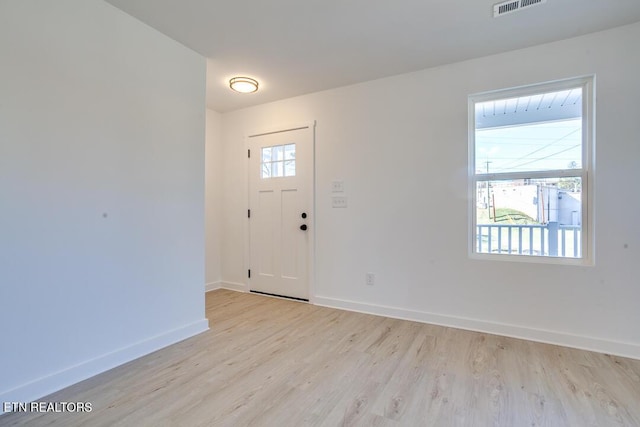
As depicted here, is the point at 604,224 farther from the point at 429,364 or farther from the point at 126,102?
the point at 126,102

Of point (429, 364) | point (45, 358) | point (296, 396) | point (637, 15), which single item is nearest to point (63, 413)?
point (45, 358)

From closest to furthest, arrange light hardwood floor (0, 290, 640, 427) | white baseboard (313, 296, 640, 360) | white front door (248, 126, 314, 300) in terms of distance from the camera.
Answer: light hardwood floor (0, 290, 640, 427)
white baseboard (313, 296, 640, 360)
white front door (248, 126, 314, 300)

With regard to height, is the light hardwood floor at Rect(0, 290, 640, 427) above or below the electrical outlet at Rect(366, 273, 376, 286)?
below

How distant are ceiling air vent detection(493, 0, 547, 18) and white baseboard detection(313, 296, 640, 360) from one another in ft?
8.20

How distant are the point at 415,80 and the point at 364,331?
99.2 inches

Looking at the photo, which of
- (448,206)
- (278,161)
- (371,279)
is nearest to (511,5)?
(448,206)

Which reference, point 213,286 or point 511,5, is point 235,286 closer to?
point 213,286

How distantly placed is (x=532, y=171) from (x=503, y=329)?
1432 mm

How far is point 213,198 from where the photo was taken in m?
4.29

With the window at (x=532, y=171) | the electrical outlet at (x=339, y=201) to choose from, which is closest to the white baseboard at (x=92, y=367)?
the electrical outlet at (x=339, y=201)

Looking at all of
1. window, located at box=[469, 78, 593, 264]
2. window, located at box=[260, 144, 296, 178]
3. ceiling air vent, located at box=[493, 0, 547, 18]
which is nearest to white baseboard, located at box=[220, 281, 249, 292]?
window, located at box=[260, 144, 296, 178]

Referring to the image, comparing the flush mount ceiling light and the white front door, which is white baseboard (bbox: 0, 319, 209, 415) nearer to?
the white front door

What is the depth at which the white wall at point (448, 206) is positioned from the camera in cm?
235

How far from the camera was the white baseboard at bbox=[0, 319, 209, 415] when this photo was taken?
67.1 inches
